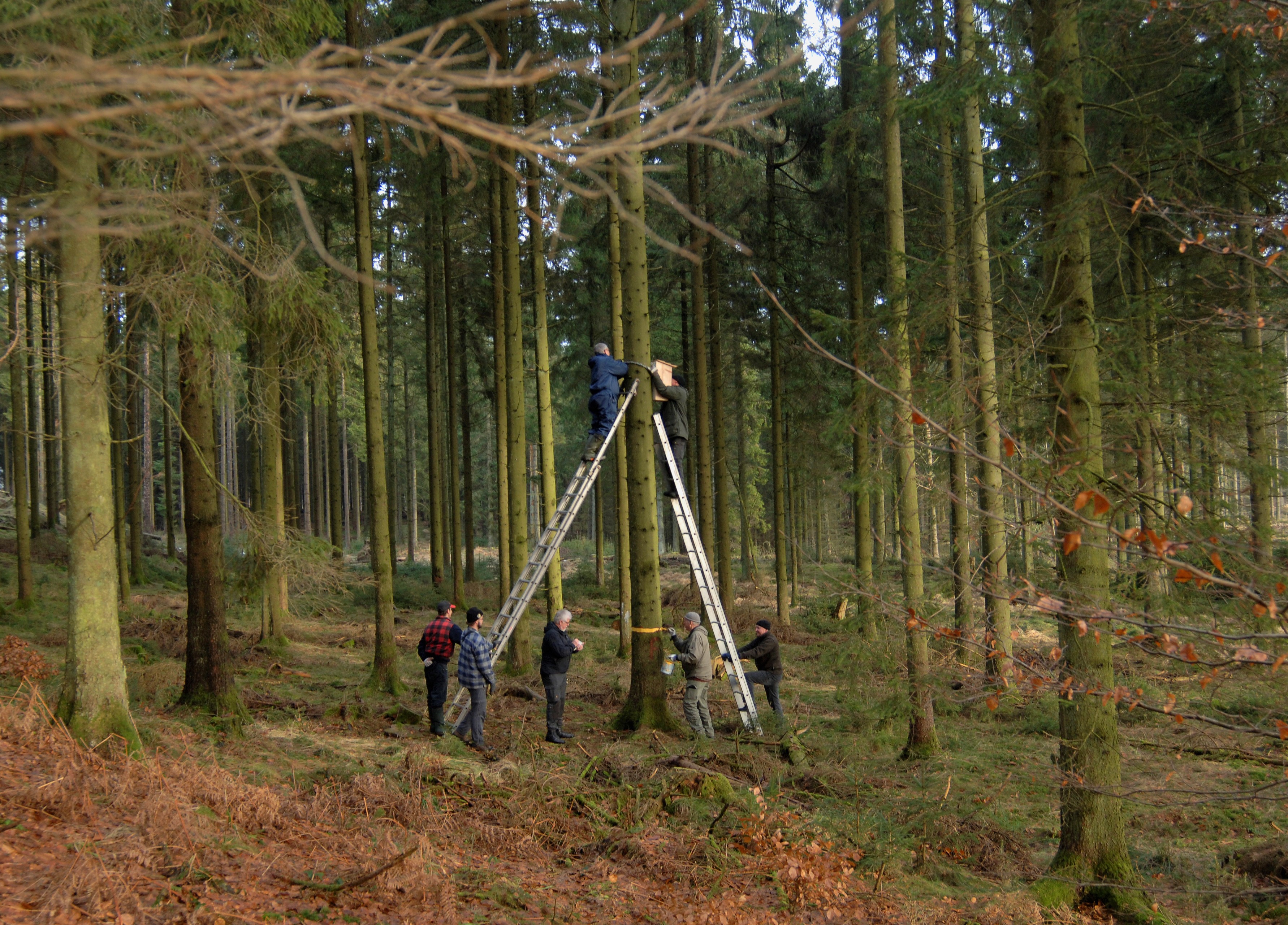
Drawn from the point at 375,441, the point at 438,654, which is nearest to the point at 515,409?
the point at 375,441

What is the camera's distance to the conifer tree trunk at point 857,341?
8.69 meters

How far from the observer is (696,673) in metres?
10.2

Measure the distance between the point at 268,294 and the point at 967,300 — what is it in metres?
7.48

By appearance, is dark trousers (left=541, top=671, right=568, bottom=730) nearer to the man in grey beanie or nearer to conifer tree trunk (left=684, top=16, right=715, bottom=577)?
the man in grey beanie

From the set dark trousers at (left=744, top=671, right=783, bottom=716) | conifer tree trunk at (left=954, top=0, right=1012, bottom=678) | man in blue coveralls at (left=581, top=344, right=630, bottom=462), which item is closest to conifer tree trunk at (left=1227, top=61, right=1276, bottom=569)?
conifer tree trunk at (left=954, top=0, right=1012, bottom=678)

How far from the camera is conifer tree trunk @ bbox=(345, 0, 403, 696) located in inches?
461

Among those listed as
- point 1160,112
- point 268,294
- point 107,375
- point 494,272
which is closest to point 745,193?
point 494,272

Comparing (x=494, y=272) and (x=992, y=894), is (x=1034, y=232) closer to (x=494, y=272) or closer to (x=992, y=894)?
(x=992, y=894)

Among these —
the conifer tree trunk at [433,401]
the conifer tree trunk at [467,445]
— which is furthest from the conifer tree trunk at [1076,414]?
the conifer tree trunk at [467,445]

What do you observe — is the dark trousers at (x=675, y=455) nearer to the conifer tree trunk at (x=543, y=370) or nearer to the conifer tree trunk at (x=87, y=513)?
the conifer tree trunk at (x=543, y=370)

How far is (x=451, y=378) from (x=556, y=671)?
11.8m

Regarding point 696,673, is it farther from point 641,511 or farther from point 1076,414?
point 1076,414

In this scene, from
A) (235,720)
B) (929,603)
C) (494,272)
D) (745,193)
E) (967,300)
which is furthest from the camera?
(745,193)

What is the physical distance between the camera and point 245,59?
211 centimetres
